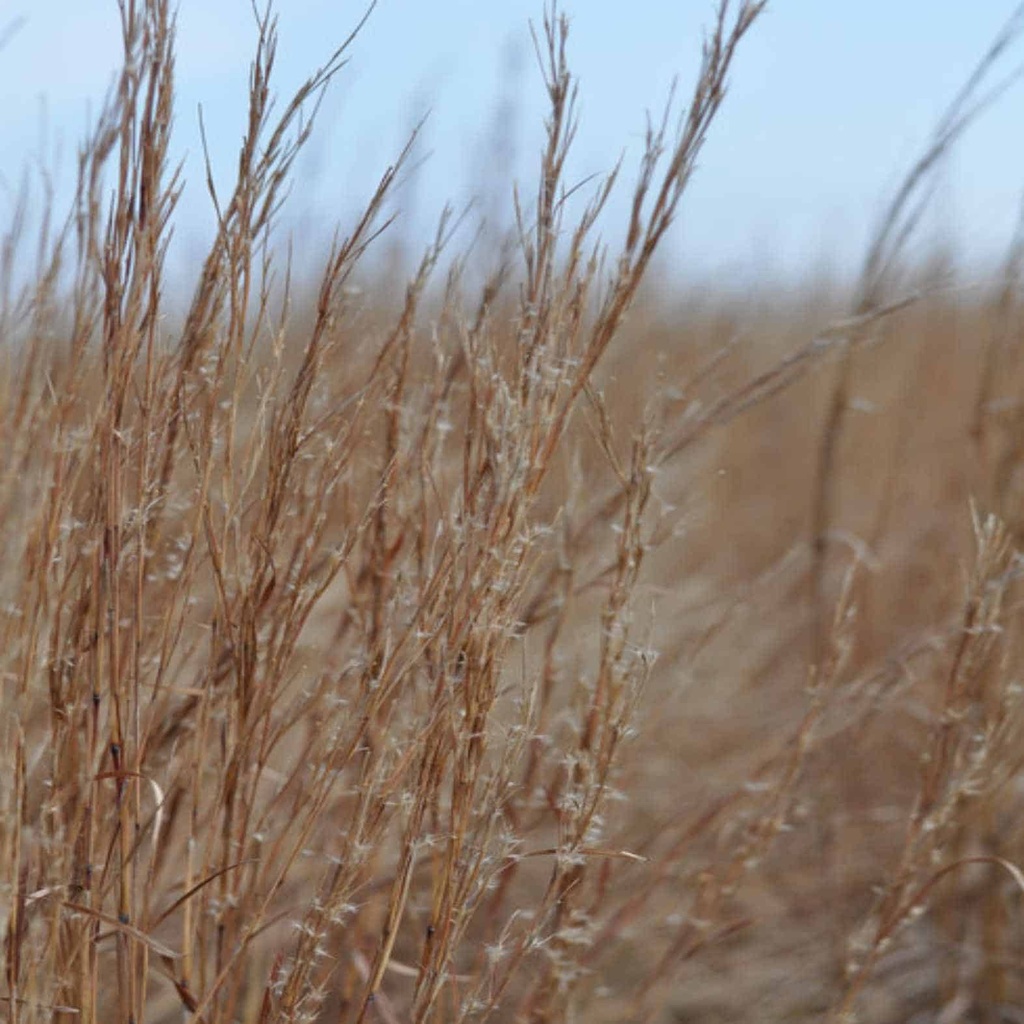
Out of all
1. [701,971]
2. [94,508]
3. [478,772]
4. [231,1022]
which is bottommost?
[701,971]

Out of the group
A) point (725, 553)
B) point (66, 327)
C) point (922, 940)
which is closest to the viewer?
point (66, 327)

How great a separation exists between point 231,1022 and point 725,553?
2813 millimetres

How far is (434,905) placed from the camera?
3.27ft

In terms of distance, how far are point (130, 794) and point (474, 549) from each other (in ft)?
0.99

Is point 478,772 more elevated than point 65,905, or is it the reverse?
point 478,772

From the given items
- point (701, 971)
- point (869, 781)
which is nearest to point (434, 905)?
point (701, 971)

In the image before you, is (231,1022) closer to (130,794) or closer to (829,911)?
(130,794)

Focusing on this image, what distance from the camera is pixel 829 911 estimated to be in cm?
219

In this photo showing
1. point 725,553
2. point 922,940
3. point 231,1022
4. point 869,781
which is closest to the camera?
point 231,1022

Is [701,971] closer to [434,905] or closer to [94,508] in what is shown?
[434,905]

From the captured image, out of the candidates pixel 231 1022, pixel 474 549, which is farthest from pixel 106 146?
pixel 231 1022

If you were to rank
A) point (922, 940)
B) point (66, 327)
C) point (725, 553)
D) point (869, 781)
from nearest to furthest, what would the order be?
point (66, 327) → point (922, 940) → point (869, 781) → point (725, 553)

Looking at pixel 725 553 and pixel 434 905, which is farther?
pixel 725 553

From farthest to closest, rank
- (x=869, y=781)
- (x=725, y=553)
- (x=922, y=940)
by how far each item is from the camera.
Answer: (x=725, y=553) → (x=869, y=781) → (x=922, y=940)
